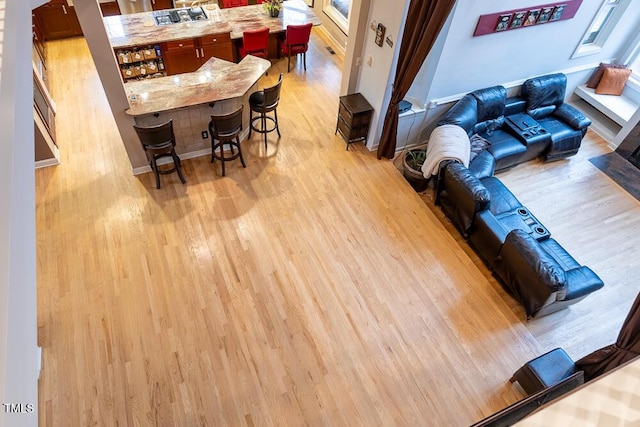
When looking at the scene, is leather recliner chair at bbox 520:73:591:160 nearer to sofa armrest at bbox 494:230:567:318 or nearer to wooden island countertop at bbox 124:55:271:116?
sofa armrest at bbox 494:230:567:318

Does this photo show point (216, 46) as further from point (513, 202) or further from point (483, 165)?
point (513, 202)

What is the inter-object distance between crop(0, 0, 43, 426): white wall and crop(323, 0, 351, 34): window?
6.90 metres

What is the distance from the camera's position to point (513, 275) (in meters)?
4.09

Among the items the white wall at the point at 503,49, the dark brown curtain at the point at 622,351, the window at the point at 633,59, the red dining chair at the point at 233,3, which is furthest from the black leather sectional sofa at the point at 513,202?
the red dining chair at the point at 233,3

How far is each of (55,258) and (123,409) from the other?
195cm

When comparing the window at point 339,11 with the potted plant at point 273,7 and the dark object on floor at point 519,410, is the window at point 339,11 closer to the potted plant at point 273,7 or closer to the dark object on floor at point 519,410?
the potted plant at point 273,7

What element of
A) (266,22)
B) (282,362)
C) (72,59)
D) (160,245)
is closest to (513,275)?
(282,362)

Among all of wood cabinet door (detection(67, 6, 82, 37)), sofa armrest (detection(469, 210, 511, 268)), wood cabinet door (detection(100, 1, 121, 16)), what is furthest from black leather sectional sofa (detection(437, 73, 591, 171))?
wood cabinet door (detection(67, 6, 82, 37))

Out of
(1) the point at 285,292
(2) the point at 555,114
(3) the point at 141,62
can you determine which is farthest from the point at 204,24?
(2) the point at 555,114

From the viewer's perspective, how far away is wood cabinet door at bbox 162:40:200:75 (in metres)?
6.26

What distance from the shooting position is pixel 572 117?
19.2ft

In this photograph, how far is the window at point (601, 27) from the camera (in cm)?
567

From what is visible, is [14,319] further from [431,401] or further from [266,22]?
[266,22]

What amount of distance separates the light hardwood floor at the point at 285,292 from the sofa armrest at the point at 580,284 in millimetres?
480
